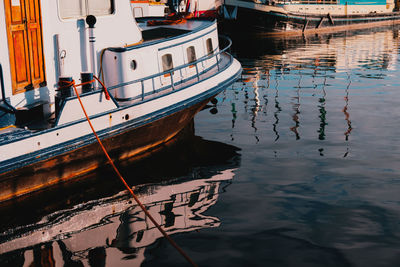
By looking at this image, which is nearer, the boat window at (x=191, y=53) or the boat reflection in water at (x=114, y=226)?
the boat reflection in water at (x=114, y=226)

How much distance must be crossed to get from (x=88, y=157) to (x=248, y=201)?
9.95 feet

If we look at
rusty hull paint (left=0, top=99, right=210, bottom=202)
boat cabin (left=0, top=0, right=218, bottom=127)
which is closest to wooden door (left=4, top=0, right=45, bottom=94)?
boat cabin (left=0, top=0, right=218, bottom=127)

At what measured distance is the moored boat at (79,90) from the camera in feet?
29.3

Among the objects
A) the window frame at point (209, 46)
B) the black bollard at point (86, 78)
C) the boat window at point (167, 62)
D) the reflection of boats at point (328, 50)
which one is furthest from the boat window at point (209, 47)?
the reflection of boats at point (328, 50)

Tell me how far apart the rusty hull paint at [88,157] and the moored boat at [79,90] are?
0.02 meters

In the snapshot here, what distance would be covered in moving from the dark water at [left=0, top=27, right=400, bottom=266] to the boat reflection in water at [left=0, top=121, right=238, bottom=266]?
17 mm

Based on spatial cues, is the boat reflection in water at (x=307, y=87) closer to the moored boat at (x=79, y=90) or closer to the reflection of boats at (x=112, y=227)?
the moored boat at (x=79, y=90)

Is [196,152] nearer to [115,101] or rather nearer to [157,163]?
[157,163]

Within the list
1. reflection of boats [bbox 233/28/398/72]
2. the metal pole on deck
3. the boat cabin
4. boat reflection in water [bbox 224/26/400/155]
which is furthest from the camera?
reflection of boats [bbox 233/28/398/72]

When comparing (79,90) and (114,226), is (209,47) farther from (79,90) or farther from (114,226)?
(114,226)

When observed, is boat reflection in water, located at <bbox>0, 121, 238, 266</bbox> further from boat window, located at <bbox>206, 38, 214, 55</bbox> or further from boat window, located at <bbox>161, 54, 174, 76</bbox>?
boat window, located at <bbox>206, 38, 214, 55</bbox>

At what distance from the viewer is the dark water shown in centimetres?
741

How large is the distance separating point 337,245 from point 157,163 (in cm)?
480

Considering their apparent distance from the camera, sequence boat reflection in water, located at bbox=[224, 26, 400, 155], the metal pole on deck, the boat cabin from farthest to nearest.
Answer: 1. boat reflection in water, located at bbox=[224, 26, 400, 155]
2. the metal pole on deck
3. the boat cabin
